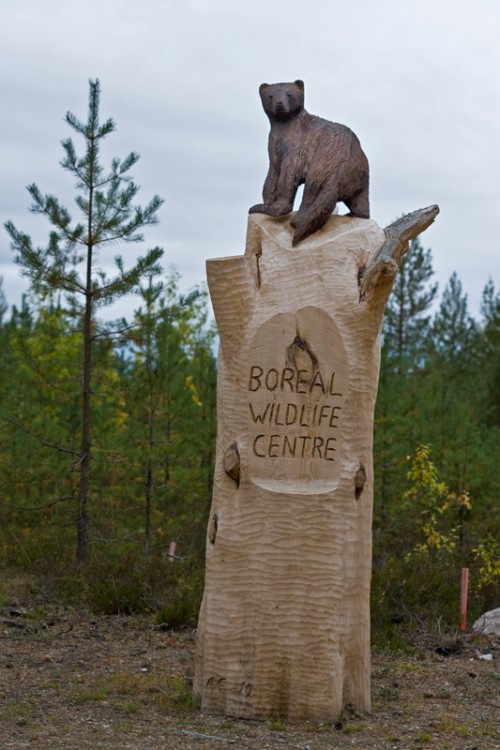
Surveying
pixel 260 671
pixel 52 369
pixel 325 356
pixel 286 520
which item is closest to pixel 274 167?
pixel 325 356

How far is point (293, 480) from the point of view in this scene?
5.34 m

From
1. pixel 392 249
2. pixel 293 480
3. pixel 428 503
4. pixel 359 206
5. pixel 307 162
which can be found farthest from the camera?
pixel 428 503

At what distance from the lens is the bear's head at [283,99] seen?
19.0ft

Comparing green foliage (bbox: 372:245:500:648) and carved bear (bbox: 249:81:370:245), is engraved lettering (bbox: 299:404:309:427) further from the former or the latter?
green foliage (bbox: 372:245:500:648)

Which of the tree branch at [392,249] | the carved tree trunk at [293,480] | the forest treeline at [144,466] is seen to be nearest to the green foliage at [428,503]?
the forest treeline at [144,466]

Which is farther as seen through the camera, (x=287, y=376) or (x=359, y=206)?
(x=359, y=206)

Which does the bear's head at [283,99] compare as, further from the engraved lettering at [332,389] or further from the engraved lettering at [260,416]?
the engraved lettering at [260,416]

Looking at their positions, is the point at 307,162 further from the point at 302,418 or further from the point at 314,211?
the point at 302,418

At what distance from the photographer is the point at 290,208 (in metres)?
5.74

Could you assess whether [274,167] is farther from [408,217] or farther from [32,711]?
[32,711]

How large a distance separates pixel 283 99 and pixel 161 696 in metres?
3.38

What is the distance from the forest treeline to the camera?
8.78m

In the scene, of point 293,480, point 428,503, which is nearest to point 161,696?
point 293,480

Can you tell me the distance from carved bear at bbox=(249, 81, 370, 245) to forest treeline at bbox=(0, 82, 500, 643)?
340 cm
